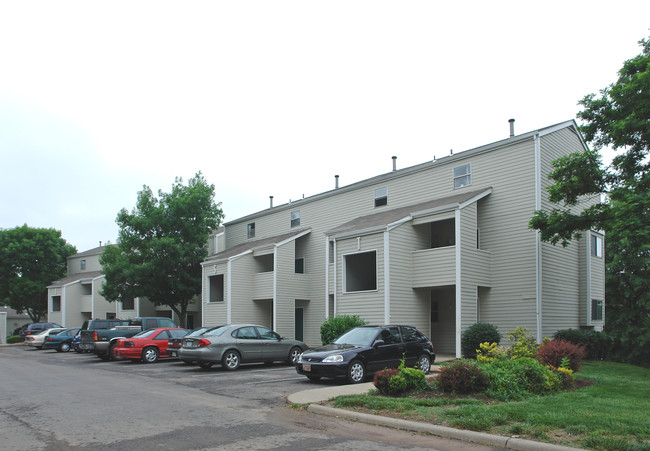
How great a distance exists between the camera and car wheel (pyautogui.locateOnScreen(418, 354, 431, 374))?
15088 mm

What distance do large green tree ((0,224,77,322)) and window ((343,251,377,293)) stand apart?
37.8 m

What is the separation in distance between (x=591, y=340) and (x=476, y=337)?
5.19 meters

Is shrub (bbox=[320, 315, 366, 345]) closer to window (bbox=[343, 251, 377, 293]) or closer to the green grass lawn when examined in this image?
window (bbox=[343, 251, 377, 293])

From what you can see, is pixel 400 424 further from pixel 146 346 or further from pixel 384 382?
pixel 146 346

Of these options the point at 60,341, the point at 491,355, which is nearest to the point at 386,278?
the point at 491,355

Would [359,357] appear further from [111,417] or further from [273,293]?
[273,293]

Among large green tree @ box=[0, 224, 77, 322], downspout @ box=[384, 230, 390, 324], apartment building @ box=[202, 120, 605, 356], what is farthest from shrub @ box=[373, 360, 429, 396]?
large green tree @ box=[0, 224, 77, 322]

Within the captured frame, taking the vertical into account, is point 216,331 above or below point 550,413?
below

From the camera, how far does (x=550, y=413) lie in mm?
8117

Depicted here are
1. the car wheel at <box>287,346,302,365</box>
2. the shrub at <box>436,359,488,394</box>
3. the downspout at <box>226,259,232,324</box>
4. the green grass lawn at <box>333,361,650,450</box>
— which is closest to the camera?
the green grass lawn at <box>333,361,650,450</box>

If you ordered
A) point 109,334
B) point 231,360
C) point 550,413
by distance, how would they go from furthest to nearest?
point 109,334 → point 231,360 → point 550,413

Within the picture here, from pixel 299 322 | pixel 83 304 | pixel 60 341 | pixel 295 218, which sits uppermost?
pixel 295 218

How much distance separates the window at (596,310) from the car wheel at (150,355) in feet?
61.7

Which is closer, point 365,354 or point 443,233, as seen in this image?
point 365,354
